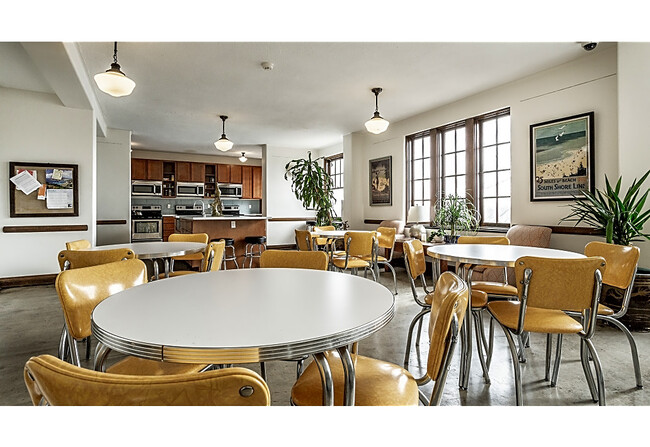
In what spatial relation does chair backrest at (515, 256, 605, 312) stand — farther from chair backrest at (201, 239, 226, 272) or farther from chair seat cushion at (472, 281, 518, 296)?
chair backrest at (201, 239, 226, 272)

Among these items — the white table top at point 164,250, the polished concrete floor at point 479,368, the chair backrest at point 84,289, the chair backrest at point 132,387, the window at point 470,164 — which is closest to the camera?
the chair backrest at point 132,387

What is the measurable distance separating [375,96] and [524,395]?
4.36 meters

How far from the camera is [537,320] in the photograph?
1.90 meters

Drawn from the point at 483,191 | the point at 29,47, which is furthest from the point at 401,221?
the point at 29,47

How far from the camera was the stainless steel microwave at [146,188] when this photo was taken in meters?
9.45

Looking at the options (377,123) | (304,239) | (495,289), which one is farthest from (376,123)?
(495,289)

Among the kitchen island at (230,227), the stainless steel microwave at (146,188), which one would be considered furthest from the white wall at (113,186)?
the stainless steel microwave at (146,188)

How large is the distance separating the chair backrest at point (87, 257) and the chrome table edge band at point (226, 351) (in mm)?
1522

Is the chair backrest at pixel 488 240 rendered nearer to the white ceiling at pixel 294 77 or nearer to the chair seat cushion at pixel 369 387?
the white ceiling at pixel 294 77

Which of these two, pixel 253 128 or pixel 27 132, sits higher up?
pixel 253 128

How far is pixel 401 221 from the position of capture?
662 centimetres

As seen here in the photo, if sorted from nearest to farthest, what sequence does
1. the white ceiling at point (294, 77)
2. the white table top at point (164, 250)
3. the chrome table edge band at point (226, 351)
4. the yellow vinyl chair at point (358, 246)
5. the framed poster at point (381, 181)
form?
the chrome table edge band at point (226, 351), the white table top at point (164, 250), the white ceiling at point (294, 77), the yellow vinyl chair at point (358, 246), the framed poster at point (381, 181)
